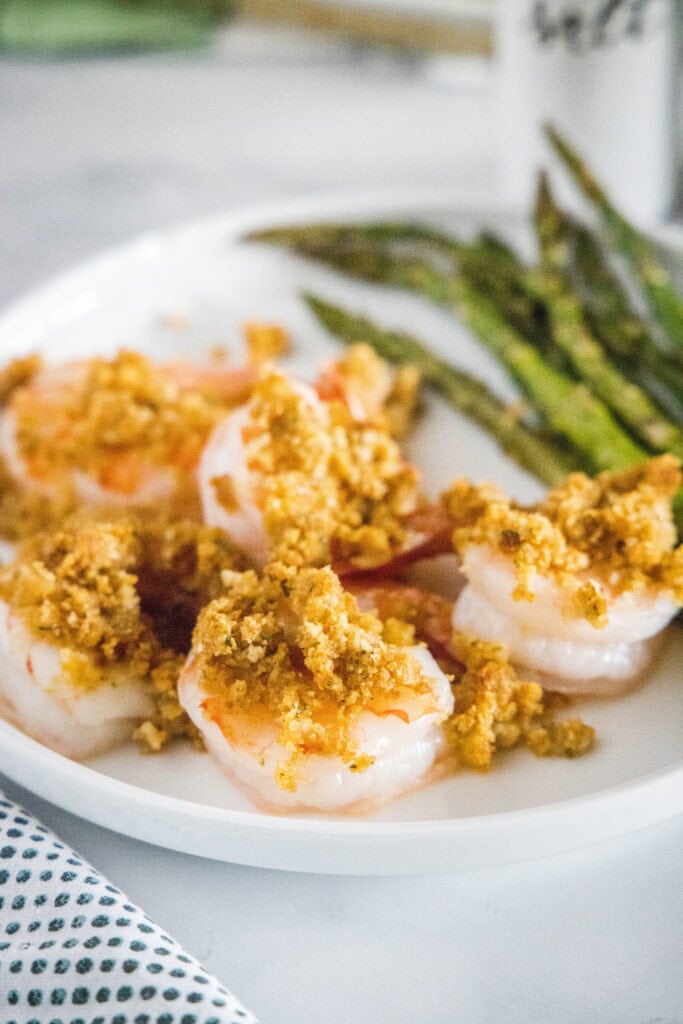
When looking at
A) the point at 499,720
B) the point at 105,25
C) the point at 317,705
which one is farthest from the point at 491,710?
the point at 105,25

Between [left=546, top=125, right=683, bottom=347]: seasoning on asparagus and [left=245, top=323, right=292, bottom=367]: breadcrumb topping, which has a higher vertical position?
[left=546, top=125, right=683, bottom=347]: seasoning on asparagus

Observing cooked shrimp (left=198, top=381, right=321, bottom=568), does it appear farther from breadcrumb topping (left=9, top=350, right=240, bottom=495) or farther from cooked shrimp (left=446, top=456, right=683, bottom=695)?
cooked shrimp (left=446, top=456, right=683, bottom=695)

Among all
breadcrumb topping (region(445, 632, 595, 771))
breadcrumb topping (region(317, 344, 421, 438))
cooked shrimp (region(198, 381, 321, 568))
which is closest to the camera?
breadcrumb topping (region(445, 632, 595, 771))

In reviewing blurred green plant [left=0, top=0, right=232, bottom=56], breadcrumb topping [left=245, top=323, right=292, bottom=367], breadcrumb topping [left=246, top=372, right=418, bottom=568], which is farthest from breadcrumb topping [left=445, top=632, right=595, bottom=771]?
blurred green plant [left=0, top=0, right=232, bottom=56]

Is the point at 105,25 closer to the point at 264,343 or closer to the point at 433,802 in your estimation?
the point at 264,343

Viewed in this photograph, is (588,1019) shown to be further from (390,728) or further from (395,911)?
(390,728)

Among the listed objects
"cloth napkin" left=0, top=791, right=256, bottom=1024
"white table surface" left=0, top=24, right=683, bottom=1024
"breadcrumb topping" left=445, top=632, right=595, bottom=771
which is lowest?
"white table surface" left=0, top=24, right=683, bottom=1024
